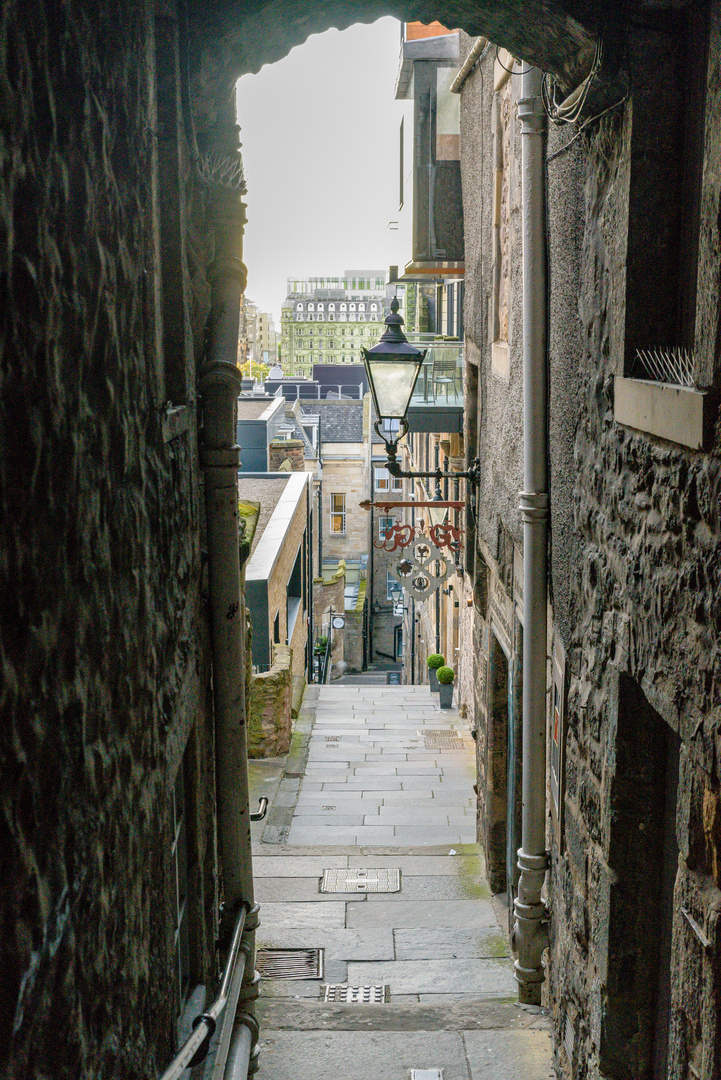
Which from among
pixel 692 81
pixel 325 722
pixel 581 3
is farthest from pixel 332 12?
pixel 325 722

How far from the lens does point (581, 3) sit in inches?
147

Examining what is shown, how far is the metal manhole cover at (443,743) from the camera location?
527 inches

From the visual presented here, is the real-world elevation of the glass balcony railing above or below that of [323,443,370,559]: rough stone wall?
above

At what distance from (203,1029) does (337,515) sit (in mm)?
42312

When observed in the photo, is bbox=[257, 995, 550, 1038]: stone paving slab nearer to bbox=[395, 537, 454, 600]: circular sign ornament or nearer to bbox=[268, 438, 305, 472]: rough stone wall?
bbox=[395, 537, 454, 600]: circular sign ornament

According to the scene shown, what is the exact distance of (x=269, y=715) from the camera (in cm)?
1238

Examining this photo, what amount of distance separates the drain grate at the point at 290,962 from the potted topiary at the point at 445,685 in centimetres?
844

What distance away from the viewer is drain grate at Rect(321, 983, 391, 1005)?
22.0 feet

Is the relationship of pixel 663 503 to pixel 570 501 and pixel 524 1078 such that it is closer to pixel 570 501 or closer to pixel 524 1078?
pixel 570 501

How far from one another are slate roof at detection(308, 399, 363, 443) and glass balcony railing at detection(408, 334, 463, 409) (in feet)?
123

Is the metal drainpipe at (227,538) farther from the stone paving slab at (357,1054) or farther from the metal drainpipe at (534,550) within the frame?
the metal drainpipe at (534,550)

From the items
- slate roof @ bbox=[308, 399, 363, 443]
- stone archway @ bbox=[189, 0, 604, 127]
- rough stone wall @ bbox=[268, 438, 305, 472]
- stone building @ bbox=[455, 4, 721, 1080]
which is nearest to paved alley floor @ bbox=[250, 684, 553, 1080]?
stone building @ bbox=[455, 4, 721, 1080]

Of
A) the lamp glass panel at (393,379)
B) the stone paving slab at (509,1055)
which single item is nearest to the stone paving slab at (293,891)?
the stone paving slab at (509,1055)

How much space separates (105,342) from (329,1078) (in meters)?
4.16
